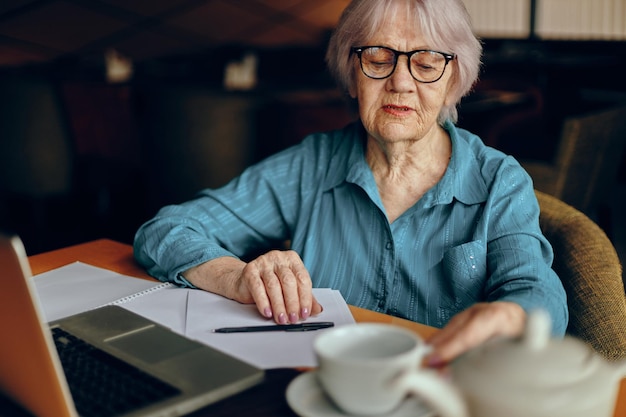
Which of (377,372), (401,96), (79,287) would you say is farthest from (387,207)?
(377,372)

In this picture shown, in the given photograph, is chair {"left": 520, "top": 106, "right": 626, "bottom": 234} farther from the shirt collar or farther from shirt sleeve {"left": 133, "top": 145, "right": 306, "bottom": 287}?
shirt sleeve {"left": 133, "top": 145, "right": 306, "bottom": 287}

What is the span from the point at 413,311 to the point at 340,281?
0.18 m

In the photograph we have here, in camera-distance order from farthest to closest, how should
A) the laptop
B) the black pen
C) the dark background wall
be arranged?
the dark background wall < the black pen < the laptop

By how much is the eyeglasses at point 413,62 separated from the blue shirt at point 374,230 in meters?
0.17

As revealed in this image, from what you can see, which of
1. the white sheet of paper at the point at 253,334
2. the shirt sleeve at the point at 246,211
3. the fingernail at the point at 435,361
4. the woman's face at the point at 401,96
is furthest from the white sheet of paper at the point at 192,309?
the woman's face at the point at 401,96

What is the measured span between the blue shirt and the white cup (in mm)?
551

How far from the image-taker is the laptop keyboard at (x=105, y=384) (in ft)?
2.84

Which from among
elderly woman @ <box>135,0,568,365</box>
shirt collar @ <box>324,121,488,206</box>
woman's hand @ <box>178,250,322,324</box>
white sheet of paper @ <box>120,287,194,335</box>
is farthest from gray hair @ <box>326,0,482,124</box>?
white sheet of paper @ <box>120,287,194,335</box>

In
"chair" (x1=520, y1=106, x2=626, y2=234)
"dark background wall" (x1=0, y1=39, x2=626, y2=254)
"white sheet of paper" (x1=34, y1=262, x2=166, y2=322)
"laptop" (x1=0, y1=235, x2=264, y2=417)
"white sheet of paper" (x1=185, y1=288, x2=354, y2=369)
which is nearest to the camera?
"laptop" (x1=0, y1=235, x2=264, y2=417)

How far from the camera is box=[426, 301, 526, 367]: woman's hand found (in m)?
0.78

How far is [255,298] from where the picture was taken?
1.24 meters

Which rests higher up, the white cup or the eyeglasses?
the eyeglasses

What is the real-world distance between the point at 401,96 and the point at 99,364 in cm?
86

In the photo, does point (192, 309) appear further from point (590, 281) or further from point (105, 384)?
point (590, 281)
